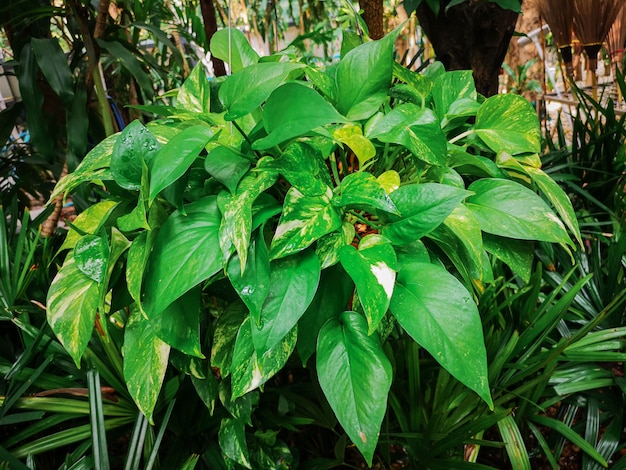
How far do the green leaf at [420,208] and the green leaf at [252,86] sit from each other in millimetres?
168

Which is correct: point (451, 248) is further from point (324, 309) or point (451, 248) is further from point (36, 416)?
point (36, 416)

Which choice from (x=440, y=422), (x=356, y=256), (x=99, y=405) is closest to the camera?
(x=356, y=256)

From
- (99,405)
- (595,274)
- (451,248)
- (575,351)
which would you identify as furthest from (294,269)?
(595,274)

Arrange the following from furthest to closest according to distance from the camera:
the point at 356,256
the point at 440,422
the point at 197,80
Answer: the point at 440,422
the point at 197,80
the point at 356,256

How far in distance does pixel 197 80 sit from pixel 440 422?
2.17ft

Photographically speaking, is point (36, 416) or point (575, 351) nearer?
point (36, 416)

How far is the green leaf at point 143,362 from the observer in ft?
1.66

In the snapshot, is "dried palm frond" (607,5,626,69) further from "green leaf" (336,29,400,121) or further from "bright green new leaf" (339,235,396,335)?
"bright green new leaf" (339,235,396,335)

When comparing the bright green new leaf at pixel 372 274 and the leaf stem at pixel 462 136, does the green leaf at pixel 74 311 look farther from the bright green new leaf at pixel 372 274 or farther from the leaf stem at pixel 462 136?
the leaf stem at pixel 462 136

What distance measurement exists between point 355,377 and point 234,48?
1.61ft

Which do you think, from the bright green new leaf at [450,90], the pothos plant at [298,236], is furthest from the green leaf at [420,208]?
the bright green new leaf at [450,90]

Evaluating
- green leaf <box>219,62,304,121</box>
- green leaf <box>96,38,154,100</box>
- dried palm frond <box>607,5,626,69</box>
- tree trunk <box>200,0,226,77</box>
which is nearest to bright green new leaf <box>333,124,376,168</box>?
green leaf <box>219,62,304,121</box>

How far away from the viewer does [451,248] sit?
55 centimetres

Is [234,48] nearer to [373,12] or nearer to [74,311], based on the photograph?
[74,311]
